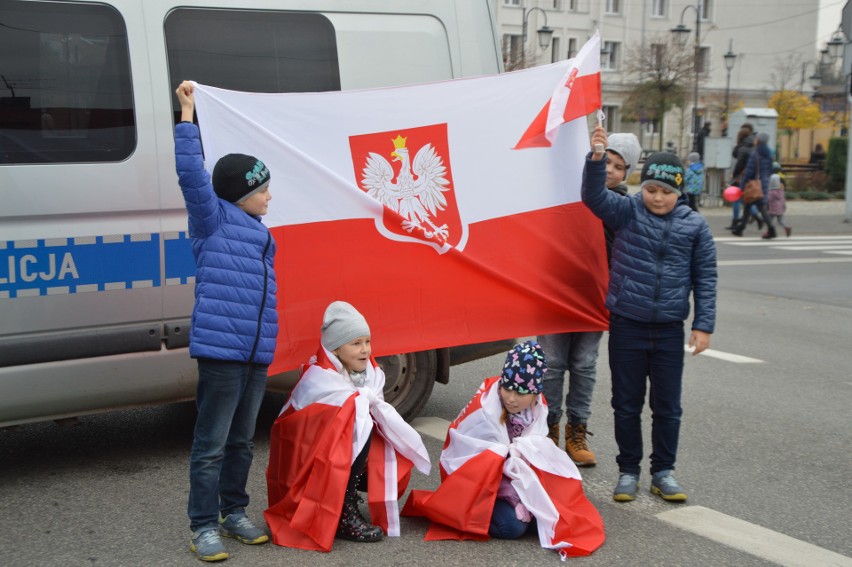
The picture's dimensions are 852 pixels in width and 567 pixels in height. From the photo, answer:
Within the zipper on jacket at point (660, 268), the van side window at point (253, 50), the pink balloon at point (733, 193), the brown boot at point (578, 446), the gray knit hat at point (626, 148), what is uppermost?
the van side window at point (253, 50)

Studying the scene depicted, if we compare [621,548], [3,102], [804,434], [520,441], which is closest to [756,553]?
[621,548]

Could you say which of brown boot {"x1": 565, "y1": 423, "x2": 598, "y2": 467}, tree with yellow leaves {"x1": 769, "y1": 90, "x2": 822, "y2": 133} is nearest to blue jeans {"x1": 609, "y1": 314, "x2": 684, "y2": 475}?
brown boot {"x1": 565, "y1": 423, "x2": 598, "y2": 467}

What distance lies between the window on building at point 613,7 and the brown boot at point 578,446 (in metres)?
64.0

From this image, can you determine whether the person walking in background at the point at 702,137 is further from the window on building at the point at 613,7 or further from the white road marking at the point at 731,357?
the window on building at the point at 613,7

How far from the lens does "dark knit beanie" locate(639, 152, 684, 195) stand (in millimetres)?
4688

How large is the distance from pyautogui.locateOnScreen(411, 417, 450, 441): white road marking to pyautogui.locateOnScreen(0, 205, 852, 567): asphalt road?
26 millimetres

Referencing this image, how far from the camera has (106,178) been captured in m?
4.81

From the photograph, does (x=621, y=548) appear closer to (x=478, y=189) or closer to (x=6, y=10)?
(x=478, y=189)

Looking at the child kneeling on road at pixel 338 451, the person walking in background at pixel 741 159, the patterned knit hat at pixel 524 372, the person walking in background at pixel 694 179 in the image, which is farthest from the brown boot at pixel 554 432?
the person walking in background at pixel 694 179

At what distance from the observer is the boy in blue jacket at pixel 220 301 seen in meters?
3.92

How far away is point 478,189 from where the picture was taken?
534cm

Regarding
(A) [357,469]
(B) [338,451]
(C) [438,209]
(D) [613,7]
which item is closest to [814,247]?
(C) [438,209]

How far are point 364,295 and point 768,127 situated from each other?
2313 cm

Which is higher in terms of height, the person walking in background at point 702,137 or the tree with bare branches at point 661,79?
the tree with bare branches at point 661,79
